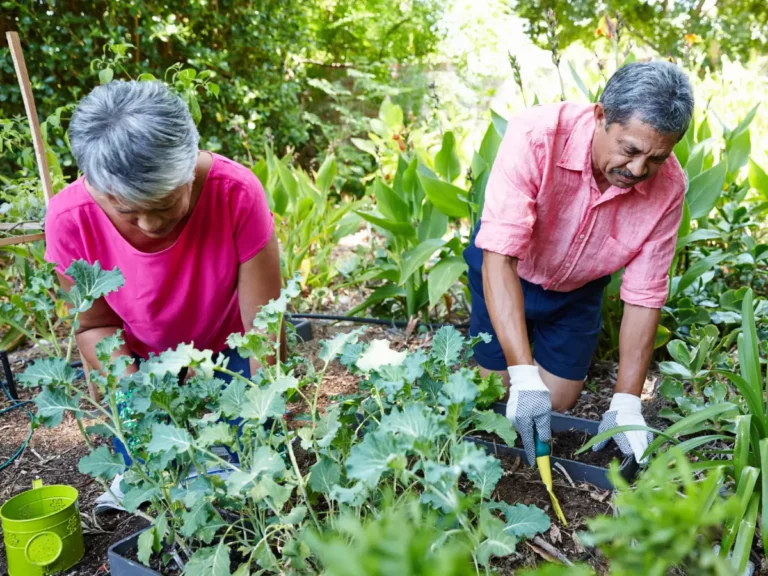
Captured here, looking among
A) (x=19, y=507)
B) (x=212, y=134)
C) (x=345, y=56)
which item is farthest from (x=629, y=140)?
(x=345, y=56)

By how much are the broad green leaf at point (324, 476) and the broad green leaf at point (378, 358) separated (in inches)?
7.2

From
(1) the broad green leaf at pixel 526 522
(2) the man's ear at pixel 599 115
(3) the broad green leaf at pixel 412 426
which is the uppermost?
(2) the man's ear at pixel 599 115

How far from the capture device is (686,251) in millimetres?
2391

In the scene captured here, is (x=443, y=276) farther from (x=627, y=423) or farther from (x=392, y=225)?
(x=627, y=423)

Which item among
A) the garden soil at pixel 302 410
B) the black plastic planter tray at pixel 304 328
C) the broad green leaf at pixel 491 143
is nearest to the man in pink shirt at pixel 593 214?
the garden soil at pixel 302 410

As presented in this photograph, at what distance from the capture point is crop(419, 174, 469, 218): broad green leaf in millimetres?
2209

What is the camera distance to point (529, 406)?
154 cm

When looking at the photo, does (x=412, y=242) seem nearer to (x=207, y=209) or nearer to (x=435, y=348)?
(x=207, y=209)

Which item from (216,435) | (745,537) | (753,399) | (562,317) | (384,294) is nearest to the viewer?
(216,435)

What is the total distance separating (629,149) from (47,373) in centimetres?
129

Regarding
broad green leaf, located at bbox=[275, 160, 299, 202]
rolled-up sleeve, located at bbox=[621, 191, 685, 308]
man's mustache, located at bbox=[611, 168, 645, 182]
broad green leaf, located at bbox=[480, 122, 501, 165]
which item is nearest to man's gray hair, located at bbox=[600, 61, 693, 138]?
man's mustache, located at bbox=[611, 168, 645, 182]

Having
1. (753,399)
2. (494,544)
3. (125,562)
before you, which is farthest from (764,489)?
(125,562)

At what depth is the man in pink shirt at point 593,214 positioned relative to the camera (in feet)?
4.71

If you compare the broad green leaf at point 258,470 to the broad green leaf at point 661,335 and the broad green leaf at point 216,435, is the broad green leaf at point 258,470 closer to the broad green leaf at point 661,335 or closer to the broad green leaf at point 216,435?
the broad green leaf at point 216,435
